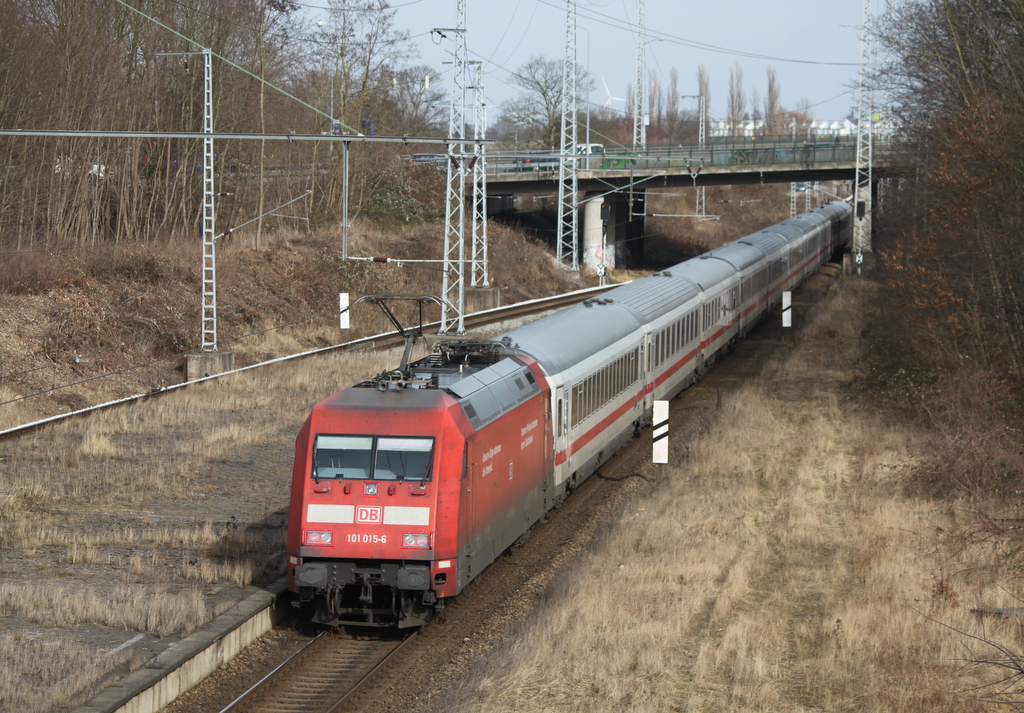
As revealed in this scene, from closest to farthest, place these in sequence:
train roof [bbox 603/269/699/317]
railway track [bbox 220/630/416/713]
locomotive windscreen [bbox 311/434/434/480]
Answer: railway track [bbox 220/630/416/713]
locomotive windscreen [bbox 311/434/434/480]
train roof [bbox 603/269/699/317]

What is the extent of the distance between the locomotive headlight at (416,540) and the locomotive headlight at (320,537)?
77cm

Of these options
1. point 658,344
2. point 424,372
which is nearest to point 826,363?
point 658,344

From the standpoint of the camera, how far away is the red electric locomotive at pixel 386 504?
38.4 ft

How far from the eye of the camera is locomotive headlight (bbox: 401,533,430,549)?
38.3 ft

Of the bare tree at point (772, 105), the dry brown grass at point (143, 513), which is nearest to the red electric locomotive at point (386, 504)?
the dry brown grass at point (143, 513)

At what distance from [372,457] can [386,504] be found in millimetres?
542

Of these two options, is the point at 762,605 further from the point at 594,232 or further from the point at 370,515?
the point at 594,232

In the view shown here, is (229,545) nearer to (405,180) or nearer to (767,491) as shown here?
(767,491)

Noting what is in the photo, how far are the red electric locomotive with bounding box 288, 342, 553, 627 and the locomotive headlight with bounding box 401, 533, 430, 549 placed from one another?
11 millimetres

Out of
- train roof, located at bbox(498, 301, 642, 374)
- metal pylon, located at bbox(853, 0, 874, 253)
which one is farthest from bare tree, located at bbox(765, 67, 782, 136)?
train roof, located at bbox(498, 301, 642, 374)

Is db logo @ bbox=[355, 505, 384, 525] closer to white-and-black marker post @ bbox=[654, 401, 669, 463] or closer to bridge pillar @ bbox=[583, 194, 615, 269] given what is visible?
white-and-black marker post @ bbox=[654, 401, 669, 463]

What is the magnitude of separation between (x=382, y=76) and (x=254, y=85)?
40.9 ft

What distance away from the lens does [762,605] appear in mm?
12836

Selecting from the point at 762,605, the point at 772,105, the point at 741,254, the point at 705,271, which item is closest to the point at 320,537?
the point at 762,605
